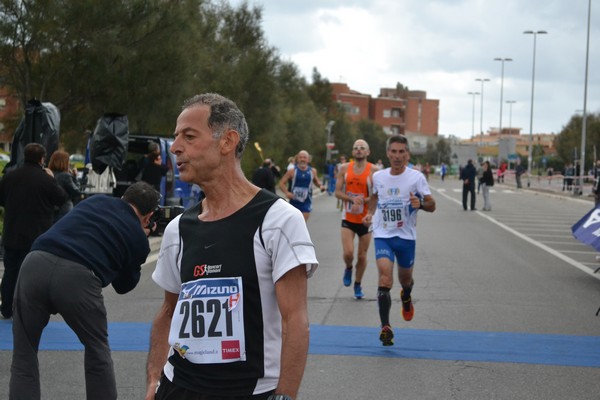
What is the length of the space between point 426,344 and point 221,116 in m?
5.91

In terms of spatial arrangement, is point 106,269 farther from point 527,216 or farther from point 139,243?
point 527,216

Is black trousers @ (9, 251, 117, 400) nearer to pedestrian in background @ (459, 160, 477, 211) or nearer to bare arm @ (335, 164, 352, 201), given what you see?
bare arm @ (335, 164, 352, 201)

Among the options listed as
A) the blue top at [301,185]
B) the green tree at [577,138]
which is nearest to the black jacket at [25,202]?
the blue top at [301,185]

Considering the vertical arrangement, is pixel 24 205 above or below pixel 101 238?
below

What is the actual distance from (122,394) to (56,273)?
152 cm

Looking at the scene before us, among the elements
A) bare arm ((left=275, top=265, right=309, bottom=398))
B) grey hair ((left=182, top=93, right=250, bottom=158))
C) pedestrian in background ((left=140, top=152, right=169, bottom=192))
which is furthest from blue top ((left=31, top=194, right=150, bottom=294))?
pedestrian in background ((left=140, top=152, right=169, bottom=192))

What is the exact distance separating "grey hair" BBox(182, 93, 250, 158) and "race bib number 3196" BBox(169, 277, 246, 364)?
489 millimetres

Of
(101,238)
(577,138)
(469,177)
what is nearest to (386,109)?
(577,138)

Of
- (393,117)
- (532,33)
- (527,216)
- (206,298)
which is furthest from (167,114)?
(393,117)

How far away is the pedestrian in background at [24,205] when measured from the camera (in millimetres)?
9430

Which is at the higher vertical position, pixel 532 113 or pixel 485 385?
pixel 532 113

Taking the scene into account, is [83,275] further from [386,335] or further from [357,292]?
[357,292]

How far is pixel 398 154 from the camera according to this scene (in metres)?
9.03

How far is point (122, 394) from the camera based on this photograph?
22.1ft
